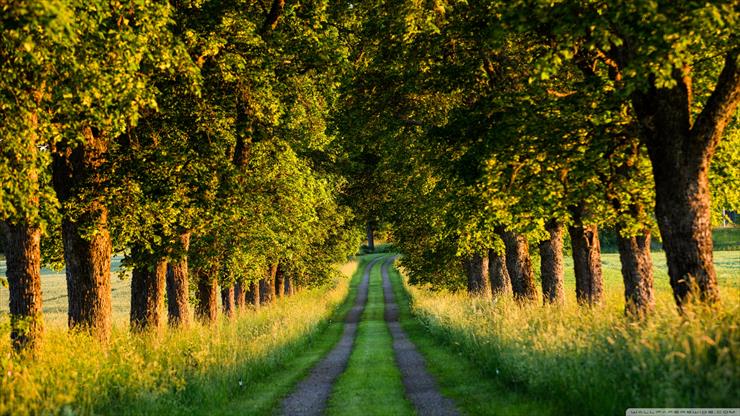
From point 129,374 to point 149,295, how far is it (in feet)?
26.6

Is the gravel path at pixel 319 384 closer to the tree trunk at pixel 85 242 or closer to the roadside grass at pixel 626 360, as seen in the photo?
the roadside grass at pixel 626 360

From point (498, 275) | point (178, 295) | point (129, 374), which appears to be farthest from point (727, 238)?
point (129, 374)

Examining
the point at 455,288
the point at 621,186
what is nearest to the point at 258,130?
the point at 621,186

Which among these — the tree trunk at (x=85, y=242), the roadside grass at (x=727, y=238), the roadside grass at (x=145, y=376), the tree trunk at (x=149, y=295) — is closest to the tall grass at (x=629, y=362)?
the roadside grass at (x=145, y=376)

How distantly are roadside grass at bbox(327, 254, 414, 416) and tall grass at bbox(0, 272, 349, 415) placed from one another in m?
2.53

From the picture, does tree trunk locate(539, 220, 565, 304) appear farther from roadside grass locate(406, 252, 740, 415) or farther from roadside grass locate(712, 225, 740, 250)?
roadside grass locate(712, 225, 740, 250)

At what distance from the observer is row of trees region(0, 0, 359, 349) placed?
37.8 ft

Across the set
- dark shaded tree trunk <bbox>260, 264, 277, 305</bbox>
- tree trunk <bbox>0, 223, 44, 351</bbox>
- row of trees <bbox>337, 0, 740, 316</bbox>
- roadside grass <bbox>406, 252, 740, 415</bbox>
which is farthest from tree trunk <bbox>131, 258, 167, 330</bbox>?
dark shaded tree trunk <bbox>260, 264, 277, 305</bbox>

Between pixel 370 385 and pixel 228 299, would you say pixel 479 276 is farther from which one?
pixel 370 385

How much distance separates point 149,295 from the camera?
2064 centimetres

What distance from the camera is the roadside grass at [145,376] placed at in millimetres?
10797

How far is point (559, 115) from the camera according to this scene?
15.1m

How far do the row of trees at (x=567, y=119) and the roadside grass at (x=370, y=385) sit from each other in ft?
17.0

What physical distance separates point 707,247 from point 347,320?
1268 inches
